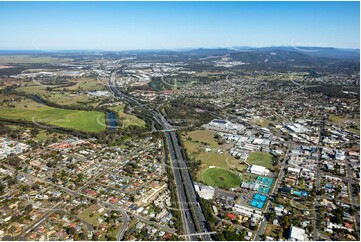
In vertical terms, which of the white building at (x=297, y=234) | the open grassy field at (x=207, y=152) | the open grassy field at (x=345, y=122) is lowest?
the open grassy field at (x=345, y=122)

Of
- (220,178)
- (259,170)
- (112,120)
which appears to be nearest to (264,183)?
(259,170)

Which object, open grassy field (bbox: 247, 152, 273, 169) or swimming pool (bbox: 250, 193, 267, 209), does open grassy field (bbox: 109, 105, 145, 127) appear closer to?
open grassy field (bbox: 247, 152, 273, 169)

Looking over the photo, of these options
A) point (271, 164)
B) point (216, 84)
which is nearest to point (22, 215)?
point (271, 164)

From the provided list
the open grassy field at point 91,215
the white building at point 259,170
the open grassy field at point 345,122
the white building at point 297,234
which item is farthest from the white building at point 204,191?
the open grassy field at point 345,122

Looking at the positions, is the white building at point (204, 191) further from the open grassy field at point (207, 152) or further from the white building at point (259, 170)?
the white building at point (259, 170)

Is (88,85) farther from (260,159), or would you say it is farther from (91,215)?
(91,215)

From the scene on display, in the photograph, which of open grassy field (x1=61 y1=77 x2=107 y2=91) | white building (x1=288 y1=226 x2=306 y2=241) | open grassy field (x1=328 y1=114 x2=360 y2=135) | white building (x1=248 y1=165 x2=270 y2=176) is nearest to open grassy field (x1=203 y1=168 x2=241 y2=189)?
white building (x1=248 y1=165 x2=270 y2=176)

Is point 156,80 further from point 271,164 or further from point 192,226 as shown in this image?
point 192,226
